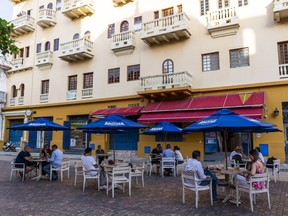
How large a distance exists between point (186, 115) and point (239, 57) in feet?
16.4

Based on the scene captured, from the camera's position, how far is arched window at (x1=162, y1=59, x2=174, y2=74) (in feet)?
60.3

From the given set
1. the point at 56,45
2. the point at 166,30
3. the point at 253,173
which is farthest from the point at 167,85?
the point at 56,45

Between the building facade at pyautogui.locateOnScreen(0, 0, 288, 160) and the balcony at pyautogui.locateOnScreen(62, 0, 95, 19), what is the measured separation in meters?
0.10

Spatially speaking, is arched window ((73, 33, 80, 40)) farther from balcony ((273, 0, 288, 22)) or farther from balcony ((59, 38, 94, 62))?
balcony ((273, 0, 288, 22))

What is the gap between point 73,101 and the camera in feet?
72.5

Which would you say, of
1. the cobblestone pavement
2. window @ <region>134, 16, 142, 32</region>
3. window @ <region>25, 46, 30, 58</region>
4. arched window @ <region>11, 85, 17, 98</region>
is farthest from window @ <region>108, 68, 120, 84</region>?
the cobblestone pavement

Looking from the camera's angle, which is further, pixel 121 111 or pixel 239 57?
pixel 121 111

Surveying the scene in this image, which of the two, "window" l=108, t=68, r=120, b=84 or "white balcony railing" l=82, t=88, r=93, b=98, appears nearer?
"window" l=108, t=68, r=120, b=84

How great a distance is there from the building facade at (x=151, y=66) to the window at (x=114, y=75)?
0.27ft

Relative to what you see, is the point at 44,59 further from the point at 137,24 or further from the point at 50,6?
the point at 137,24

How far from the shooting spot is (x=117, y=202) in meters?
7.00

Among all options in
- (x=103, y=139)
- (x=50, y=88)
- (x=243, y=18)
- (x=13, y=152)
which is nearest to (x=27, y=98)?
(x=50, y=88)

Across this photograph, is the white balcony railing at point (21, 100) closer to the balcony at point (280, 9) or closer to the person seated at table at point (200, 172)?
the balcony at point (280, 9)

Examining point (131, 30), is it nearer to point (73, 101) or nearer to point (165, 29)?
point (165, 29)
